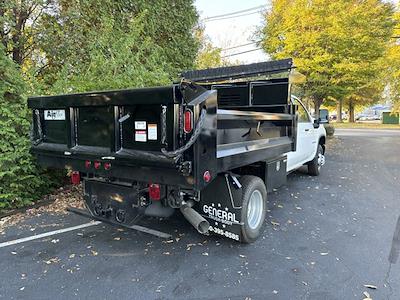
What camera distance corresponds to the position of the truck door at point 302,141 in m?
6.28

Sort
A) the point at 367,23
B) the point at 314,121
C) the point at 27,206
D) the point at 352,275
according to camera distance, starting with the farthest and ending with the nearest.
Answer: the point at 367,23 < the point at 314,121 < the point at 27,206 < the point at 352,275

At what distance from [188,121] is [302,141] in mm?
4460

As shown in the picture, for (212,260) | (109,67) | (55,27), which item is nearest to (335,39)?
(109,67)

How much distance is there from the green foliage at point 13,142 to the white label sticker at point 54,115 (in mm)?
1064

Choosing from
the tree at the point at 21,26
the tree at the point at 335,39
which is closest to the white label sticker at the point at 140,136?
the tree at the point at 21,26

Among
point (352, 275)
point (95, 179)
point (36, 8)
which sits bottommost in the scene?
point (352, 275)

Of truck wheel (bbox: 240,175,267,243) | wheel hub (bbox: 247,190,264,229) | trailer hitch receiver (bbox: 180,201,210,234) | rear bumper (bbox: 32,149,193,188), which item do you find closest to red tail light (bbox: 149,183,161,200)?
rear bumper (bbox: 32,149,193,188)

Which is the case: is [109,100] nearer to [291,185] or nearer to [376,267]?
[376,267]

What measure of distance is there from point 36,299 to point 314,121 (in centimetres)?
648

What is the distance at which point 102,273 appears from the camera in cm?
319

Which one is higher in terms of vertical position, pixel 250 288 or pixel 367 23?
pixel 367 23

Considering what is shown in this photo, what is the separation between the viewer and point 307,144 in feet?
23.0

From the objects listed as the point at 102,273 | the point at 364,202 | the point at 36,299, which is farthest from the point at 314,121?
the point at 36,299

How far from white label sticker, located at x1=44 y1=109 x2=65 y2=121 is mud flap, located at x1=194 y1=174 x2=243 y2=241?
1.90m
